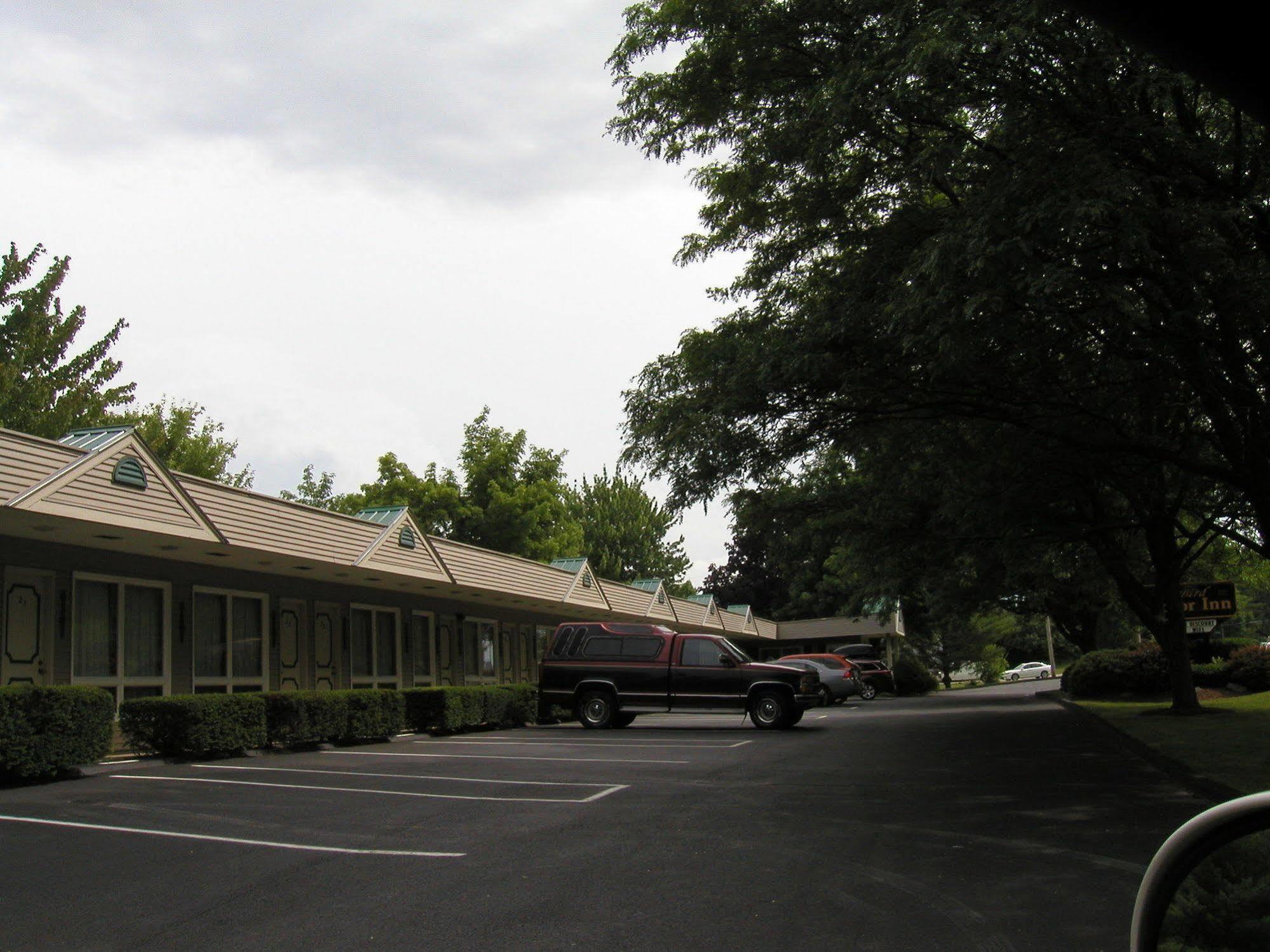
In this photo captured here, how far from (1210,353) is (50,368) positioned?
1380 inches

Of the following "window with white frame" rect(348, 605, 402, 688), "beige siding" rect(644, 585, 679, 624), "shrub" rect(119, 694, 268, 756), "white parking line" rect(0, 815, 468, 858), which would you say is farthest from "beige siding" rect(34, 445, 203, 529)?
"beige siding" rect(644, 585, 679, 624)

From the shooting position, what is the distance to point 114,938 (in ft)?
20.4

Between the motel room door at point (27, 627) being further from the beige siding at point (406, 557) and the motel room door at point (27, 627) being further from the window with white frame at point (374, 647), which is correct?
the window with white frame at point (374, 647)

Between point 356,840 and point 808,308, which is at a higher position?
point 808,308

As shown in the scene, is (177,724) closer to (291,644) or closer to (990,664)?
(291,644)

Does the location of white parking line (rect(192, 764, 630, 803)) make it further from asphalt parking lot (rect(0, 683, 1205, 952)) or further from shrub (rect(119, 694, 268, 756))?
shrub (rect(119, 694, 268, 756))

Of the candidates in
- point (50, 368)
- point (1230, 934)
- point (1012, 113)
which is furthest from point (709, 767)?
point (50, 368)

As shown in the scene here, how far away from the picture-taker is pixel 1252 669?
28688 mm

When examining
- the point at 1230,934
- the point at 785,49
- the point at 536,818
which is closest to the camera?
the point at 1230,934

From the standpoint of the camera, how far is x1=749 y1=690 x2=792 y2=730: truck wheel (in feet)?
73.8

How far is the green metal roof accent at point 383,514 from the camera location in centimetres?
2270

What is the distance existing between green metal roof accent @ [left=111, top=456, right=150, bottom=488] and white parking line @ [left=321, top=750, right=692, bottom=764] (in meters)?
4.89

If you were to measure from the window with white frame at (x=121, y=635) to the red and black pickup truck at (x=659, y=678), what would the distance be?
28.2 ft

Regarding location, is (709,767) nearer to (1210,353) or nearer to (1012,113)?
(1210,353)
